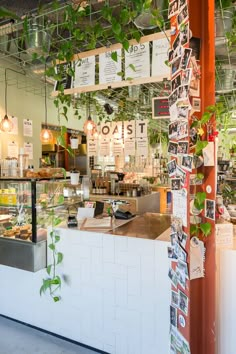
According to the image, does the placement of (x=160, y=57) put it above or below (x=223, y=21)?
below

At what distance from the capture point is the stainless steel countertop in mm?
2318

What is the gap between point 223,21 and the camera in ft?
8.73

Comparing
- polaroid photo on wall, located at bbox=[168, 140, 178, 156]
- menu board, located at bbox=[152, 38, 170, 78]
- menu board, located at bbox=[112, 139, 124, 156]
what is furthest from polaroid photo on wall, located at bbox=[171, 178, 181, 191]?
menu board, located at bbox=[112, 139, 124, 156]

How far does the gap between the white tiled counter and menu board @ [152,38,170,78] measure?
147 cm

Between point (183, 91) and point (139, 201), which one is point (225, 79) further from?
point (183, 91)

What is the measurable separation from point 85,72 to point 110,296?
7.03 ft

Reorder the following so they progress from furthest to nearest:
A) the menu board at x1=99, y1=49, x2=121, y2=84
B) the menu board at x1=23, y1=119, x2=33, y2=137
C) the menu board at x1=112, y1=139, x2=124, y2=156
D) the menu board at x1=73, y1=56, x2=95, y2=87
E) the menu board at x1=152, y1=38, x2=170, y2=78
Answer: the menu board at x1=23, y1=119, x2=33, y2=137 → the menu board at x1=112, y1=139, x2=124, y2=156 → the menu board at x1=73, y1=56, x2=95, y2=87 → the menu board at x1=99, y1=49, x2=121, y2=84 → the menu board at x1=152, y1=38, x2=170, y2=78

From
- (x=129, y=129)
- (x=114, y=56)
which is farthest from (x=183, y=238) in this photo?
(x=129, y=129)

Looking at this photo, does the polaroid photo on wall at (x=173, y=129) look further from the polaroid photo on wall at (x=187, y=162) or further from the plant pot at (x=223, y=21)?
the plant pot at (x=223, y=21)

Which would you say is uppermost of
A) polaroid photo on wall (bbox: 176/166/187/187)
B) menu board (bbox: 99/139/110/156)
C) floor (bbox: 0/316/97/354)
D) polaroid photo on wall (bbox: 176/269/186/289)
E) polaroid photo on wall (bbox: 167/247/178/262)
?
menu board (bbox: 99/139/110/156)

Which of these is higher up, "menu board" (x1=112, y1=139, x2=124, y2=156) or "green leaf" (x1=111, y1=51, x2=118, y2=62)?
"green leaf" (x1=111, y1=51, x2=118, y2=62)

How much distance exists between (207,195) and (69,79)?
77.8 inches

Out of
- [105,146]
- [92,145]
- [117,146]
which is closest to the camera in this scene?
[117,146]

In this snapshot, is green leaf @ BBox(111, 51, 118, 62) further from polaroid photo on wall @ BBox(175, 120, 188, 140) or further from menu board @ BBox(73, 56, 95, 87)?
polaroid photo on wall @ BBox(175, 120, 188, 140)
